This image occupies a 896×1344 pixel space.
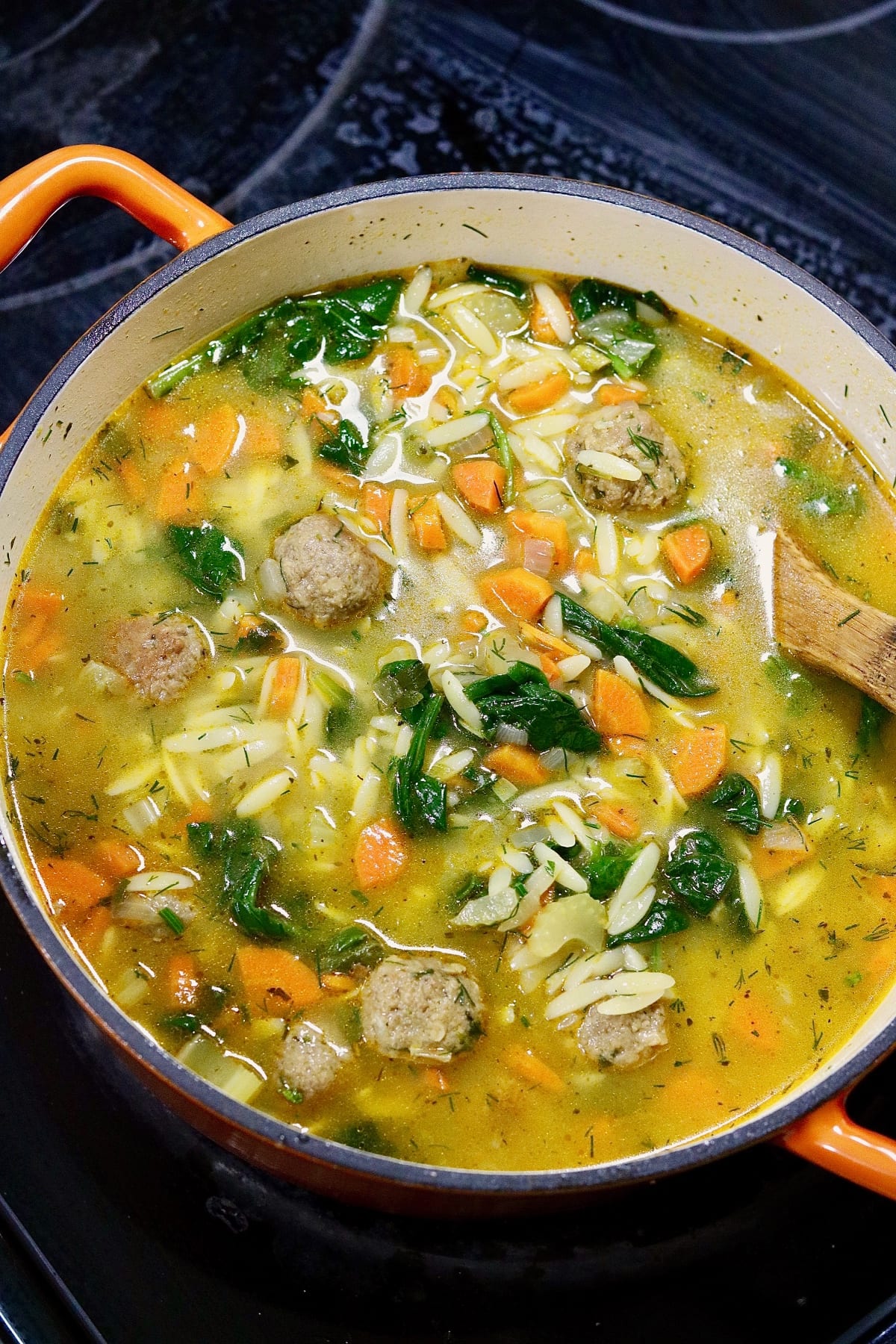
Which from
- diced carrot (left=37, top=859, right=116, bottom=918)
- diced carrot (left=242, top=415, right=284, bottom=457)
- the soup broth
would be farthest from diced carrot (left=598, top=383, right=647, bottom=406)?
diced carrot (left=37, top=859, right=116, bottom=918)

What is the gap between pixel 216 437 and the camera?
156 inches

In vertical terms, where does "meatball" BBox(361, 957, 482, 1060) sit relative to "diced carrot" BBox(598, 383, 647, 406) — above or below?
below

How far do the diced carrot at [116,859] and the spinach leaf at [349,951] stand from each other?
0.57m

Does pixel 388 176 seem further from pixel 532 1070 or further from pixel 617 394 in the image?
pixel 532 1070

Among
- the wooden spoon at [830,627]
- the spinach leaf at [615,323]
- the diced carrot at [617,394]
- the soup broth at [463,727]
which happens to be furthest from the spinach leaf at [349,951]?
the spinach leaf at [615,323]

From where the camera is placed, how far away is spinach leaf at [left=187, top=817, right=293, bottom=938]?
11.4ft

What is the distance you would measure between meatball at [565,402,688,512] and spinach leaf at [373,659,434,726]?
0.80 metres

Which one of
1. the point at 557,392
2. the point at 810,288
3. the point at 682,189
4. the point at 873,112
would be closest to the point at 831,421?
the point at 810,288

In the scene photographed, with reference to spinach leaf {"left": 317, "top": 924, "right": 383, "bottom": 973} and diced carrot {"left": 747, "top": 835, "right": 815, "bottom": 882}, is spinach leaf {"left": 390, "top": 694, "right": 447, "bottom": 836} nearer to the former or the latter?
spinach leaf {"left": 317, "top": 924, "right": 383, "bottom": 973}

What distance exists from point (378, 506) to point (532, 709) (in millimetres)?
827

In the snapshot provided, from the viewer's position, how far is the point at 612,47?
5.06 metres

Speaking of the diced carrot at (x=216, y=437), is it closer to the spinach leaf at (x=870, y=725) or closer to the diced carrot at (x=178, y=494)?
the diced carrot at (x=178, y=494)

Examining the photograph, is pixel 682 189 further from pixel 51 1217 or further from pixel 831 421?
pixel 51 1217

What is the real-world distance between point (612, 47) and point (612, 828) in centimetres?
328
